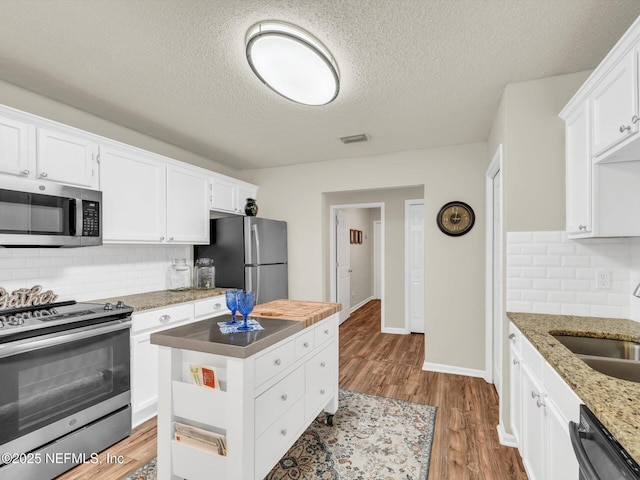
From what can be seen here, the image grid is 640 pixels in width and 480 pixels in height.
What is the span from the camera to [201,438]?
1.50 meters

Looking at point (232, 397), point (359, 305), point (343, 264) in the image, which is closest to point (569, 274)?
point (232, 397)

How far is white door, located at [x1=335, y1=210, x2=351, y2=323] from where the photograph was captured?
5492 mm

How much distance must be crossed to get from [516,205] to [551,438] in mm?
1374

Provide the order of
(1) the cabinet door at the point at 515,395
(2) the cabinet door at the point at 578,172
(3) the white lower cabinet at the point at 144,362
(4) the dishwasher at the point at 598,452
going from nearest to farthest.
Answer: (4) the dishwasher at the point at 598,452 < (2) the cabinet door at the point at 578,172 < (1) the cabinet door at the point at 515,395 < (3) the white lower cabinet at the point at 144,362

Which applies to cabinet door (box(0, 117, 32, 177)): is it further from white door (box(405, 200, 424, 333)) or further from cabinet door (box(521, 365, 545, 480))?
white door (box(405, 200, 424, 333))

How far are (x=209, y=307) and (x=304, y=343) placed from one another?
1.48 metres

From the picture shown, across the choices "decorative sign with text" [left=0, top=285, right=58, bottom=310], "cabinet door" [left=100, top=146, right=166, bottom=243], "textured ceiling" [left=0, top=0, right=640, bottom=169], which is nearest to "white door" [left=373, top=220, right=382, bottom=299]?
"textured ceiling" [left=0, top=0, right=640, bottom=169]

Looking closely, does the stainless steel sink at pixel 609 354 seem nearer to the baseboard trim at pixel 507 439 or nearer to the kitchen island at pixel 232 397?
the baseboard trim at pixel 507 439

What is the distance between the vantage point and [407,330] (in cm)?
507

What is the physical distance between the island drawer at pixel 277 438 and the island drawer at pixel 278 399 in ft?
0.12

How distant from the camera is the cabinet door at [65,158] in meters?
2.10

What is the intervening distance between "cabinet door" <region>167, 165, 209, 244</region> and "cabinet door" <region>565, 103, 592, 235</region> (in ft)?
10.3

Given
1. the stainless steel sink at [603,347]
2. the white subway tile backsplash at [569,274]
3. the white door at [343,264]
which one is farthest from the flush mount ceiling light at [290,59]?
the white door at [343,264]

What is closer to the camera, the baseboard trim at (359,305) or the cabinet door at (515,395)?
the cabinet door at (515,395)
